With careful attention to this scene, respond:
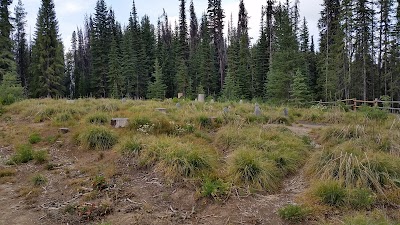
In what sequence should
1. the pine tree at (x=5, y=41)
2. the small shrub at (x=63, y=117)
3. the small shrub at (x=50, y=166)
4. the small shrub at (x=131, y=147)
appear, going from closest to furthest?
the small shrub at (x=50, y=166), the small shrub at (x=131, y=147), the small shrub at (x=63, y=117), the pine tree at (x=5, y=41)

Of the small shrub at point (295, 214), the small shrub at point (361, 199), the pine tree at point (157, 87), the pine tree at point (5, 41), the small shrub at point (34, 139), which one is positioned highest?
the pine tree at point (5, 41)

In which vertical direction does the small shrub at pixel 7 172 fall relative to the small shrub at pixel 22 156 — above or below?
below

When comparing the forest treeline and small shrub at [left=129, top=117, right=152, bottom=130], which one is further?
the forest treeline

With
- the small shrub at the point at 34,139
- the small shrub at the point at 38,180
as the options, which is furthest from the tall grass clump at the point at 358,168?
the small shrub at the point at 34,139

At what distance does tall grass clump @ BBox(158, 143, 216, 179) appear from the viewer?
491cm

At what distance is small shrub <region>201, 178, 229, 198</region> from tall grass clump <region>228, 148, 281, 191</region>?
28cm

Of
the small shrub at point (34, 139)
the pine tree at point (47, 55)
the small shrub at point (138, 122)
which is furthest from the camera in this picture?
the pine tree at point (47, 55)

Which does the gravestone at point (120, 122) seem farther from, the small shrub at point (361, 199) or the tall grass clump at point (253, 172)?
the small shrub at point (361, 199)

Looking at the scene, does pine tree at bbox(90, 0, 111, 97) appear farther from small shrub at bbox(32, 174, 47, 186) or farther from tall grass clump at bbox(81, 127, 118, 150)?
small shrub at bbox(32, 174, 47, 186)

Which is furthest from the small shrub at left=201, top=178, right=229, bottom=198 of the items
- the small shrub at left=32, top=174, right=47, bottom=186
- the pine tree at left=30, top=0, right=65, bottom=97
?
the pine tree at left=30, top=0, right=65, bottom=97

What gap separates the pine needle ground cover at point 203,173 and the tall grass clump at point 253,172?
0.02 meters

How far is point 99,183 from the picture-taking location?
4746 mm

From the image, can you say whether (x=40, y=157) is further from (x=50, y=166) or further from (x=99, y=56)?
(x=99, y=56)

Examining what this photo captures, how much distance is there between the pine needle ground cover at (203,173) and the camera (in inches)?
155
